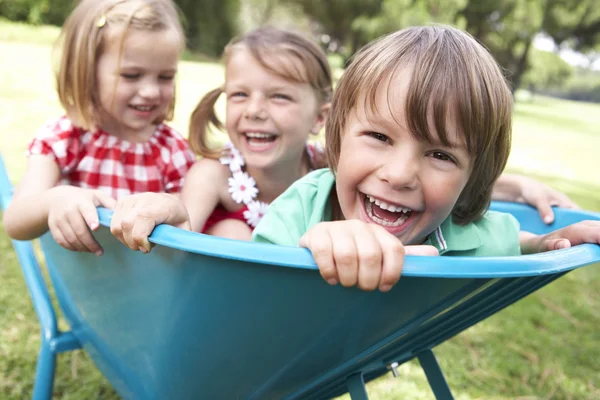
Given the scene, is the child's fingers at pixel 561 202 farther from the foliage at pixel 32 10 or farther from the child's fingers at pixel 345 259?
the foliage at pixel 32 10

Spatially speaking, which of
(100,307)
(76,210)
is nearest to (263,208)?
(100,307)

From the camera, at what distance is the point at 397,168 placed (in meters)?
0.99

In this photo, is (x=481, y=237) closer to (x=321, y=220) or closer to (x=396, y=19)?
(x=321, y=220)

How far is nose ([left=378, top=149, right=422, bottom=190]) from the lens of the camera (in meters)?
0.98

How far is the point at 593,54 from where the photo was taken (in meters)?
23.9

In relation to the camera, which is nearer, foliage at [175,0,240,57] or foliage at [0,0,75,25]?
foliage at [0,0,75,25]

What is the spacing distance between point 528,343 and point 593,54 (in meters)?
24.9

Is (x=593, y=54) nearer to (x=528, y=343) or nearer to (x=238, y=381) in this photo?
(x=528, y=343)

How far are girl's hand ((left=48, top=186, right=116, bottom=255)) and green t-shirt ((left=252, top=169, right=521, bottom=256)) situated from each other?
29 centimetres

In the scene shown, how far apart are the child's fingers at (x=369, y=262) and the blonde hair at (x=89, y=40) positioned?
1.14 m

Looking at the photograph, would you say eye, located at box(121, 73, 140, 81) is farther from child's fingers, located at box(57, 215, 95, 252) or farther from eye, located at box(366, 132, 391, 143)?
eye, located at box(366, 132, 391, 143)

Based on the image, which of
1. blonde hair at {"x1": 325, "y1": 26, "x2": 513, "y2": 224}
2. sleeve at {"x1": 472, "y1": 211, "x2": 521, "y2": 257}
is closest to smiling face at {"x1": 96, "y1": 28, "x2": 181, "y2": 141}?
blonde hair at {"x1": 325, "y1": 26, "x2": 513, "y2": 224}

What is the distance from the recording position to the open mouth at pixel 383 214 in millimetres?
1061

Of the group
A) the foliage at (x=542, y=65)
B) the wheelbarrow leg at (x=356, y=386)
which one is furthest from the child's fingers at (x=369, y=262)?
the foliage at (x=542, y=65)
